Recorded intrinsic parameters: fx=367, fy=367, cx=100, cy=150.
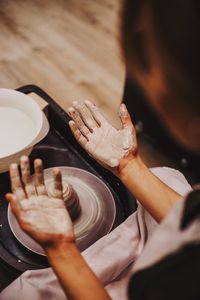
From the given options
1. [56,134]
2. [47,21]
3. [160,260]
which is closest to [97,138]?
[56,134]

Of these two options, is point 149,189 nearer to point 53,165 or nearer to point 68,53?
point 53,165

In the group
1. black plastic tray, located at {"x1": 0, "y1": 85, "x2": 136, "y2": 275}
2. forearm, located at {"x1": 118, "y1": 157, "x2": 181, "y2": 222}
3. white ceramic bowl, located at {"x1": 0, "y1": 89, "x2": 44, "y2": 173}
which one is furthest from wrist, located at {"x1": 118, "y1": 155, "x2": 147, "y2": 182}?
white ceramic bowl, located at {"x1": 0, "y1": 89, "x2": 44, "y2": 173}

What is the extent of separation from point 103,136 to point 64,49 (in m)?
1.47

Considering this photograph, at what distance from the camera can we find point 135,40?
62 centimetres

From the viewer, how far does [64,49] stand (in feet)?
8.06

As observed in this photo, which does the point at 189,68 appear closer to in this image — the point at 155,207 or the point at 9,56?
the point at 155,207

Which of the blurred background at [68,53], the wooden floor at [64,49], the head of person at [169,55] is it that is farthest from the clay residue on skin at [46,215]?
the wooden floor at [64,49]

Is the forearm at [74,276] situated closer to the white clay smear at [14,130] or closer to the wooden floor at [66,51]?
the white clay smear at [14,130]

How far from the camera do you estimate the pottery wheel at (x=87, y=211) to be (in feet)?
3.83

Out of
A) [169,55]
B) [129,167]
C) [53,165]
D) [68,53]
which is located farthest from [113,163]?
[68,53]

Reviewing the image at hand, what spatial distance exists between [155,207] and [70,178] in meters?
0.42

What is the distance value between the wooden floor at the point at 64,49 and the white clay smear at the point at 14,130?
0.76 metres

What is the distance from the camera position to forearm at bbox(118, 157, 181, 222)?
100 cm

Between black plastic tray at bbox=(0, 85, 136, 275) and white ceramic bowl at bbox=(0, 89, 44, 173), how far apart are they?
0.16 meters
